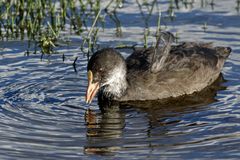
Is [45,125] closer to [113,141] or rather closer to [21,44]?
[113,141]

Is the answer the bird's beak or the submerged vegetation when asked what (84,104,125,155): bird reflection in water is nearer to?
the bird's beak

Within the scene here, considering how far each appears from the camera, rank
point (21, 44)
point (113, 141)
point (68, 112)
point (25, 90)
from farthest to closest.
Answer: point (21, 44) → point (25, 90) → point (68, 112) → point (113, 141)

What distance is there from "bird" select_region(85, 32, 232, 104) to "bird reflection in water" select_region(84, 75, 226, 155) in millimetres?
129

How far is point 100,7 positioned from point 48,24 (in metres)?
1.94

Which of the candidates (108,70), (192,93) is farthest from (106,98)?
(192,93)

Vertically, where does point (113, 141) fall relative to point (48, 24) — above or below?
below

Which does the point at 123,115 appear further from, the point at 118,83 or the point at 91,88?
the point at 118,83

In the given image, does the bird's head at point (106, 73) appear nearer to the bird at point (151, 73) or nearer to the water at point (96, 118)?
the bird at point (151, 73)

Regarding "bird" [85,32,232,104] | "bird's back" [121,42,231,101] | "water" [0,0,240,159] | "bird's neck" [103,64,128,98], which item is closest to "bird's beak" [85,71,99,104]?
"bird" [85,32,232,104]

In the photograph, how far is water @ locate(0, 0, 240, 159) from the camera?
9.38 meters

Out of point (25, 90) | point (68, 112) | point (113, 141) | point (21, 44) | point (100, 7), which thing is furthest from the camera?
point (100, 7)

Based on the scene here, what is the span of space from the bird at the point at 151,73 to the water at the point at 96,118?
10.5 inches

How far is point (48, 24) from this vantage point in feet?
45.4

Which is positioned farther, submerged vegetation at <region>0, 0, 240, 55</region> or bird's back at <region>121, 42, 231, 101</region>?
submerged vegetation at <region>0, 0, 240, 55</region>
